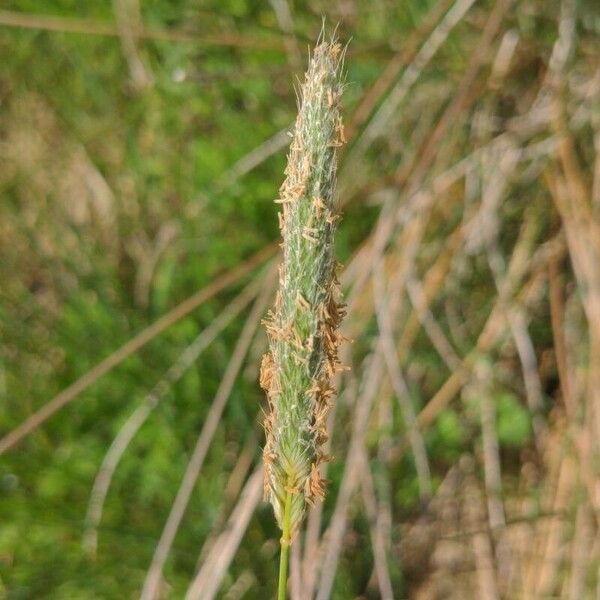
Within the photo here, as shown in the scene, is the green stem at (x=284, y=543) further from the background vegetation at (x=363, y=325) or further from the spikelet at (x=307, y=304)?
the background vegetation at (x=363, y=325)

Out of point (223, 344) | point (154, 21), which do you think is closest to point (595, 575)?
point (223, 344)

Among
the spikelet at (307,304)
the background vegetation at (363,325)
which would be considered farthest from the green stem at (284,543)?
the background vegetation at (363,325)

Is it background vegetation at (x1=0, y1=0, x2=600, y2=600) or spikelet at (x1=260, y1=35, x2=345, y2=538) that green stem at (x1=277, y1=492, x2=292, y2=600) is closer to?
spikelet at (x1=260, y1=35, x2=345, y2=538)

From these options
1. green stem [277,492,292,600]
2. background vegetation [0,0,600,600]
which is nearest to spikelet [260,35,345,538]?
green stem [277,492,292,600]

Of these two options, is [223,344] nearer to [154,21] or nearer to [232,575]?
[232,575]

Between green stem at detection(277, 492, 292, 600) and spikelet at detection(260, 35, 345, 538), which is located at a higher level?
spikelet at detection(260, 35, 345, 538)

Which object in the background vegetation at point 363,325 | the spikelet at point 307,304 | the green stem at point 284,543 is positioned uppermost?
the background vegetation at point 363,325
